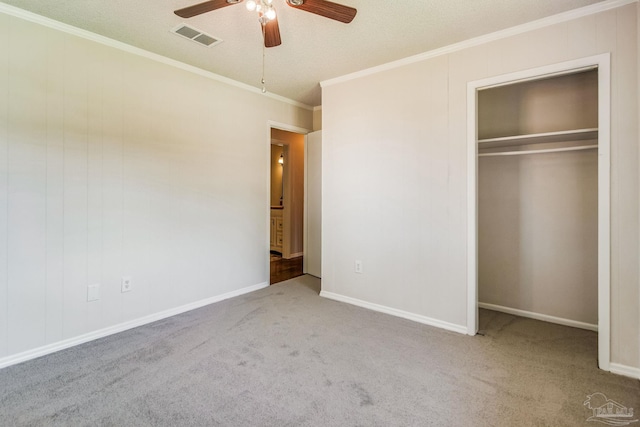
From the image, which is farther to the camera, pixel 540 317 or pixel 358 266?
pixel 358 266

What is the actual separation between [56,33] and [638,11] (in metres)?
Result: 4.12

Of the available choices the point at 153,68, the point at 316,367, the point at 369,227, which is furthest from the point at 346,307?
the point at 153,68

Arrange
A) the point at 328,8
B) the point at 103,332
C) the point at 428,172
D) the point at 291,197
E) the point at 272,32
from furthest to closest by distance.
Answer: the point at 291,197
the point at 428,172
the point at 103,332
the point at 272,32
the point at 328,8

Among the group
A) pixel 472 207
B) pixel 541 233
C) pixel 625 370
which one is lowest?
pixel 625 370

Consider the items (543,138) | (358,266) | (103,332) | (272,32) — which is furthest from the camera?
(358,266)

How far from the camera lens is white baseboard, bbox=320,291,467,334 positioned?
2.77m

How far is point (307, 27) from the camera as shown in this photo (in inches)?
96.0

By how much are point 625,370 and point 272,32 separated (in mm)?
3214

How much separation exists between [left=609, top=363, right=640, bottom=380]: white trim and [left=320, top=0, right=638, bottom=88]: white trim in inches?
95.4

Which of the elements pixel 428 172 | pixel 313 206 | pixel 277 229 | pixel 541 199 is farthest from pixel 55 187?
pixel 277 229

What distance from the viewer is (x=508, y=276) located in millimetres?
3211

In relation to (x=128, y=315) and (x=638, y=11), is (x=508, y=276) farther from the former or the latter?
(x=128, y=315)

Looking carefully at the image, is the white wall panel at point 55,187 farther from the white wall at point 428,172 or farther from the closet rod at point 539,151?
Result: the closet rod at point 539,151

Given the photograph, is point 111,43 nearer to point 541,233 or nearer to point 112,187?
point 112,187
